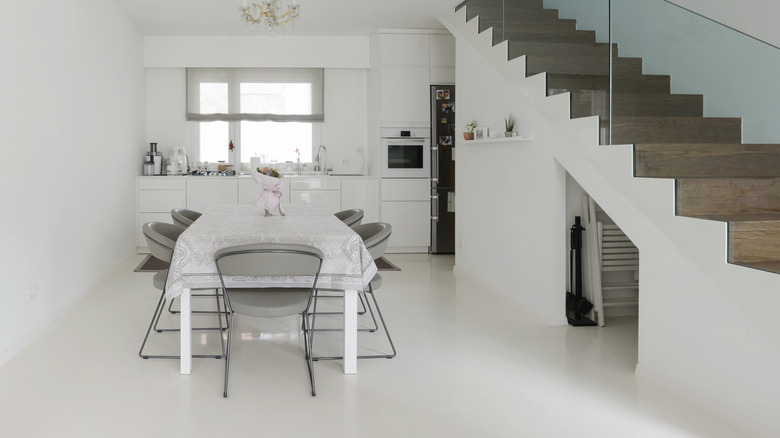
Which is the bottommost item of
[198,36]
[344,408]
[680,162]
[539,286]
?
[344,408]

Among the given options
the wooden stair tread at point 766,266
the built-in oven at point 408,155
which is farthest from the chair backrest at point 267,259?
the built-in oven at point 408,155

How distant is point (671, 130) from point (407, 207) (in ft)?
15.3

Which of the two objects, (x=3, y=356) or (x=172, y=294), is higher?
(x=172, y=294)

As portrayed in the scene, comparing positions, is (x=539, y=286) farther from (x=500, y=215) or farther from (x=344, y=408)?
(x=344, y=408)

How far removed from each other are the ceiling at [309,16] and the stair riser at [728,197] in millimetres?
4042

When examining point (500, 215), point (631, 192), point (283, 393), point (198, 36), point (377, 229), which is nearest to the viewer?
point (283, 393)

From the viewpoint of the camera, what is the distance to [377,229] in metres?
5.00

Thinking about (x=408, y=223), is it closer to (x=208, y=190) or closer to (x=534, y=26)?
(x=208, y=190)

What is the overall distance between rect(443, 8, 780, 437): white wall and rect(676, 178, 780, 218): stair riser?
86 millimetres

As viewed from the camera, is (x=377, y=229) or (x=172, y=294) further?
(x=377, y=229)

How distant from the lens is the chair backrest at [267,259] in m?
3.60

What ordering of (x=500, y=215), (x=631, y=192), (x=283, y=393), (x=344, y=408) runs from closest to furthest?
(x=344, y=408) → (x=283, y=393) → (x=631, y=192) → (x=500, y=215)

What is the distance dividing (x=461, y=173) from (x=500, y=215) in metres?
1.20

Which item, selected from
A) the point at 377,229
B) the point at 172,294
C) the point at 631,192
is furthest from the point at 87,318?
the point at 631,192
